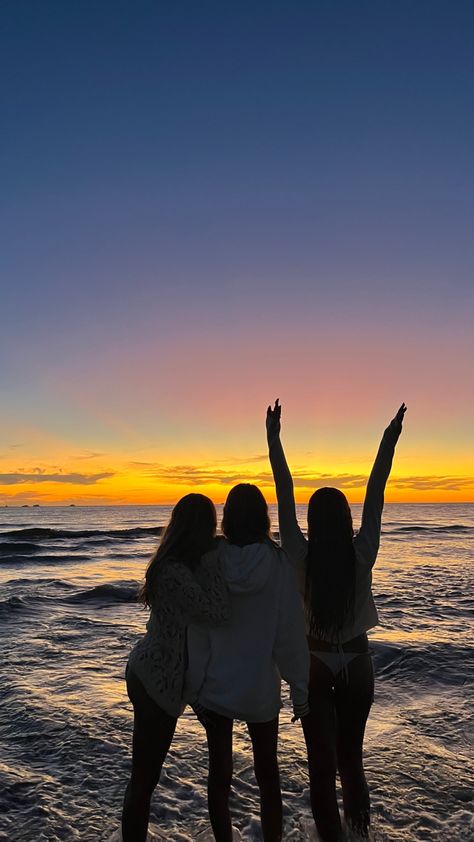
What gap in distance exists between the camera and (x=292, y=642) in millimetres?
3475

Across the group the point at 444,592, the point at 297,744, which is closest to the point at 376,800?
the point at 297,744

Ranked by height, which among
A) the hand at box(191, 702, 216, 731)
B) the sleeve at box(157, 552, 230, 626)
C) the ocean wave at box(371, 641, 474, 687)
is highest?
the sleeve at box(157, 552, 230, 626)

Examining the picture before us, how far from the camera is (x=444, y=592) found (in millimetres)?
17203

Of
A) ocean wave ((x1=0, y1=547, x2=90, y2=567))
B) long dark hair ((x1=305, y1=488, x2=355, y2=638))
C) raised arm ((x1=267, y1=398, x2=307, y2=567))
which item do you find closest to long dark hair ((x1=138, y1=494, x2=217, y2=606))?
raised arm ((x1=267, y1=398, x2=307, y2=567))

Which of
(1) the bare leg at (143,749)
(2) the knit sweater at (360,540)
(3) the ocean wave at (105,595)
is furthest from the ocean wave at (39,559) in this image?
(2) the knit sweater at (360,540)

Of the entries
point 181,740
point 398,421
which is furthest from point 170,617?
point 181,740

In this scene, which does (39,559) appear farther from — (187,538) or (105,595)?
(187,538)

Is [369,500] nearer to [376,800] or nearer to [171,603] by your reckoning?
[171,603]

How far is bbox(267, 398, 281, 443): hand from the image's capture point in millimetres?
4129

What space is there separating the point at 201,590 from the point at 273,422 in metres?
1.36

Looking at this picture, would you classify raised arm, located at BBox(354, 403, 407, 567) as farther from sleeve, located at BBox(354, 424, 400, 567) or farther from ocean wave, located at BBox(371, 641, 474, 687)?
ocean wave, located at BBox(371, 641, 474, 687)

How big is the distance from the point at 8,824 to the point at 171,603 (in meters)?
3.21

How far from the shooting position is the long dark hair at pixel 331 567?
12.0 ft

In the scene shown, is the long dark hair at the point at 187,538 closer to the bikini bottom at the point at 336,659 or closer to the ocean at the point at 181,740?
the bikini bottom at the point at 336,659
